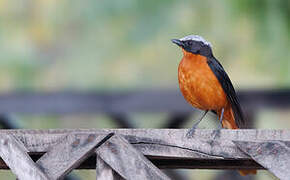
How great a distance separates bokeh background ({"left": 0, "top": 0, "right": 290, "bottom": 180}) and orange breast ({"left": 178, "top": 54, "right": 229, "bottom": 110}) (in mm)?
3318

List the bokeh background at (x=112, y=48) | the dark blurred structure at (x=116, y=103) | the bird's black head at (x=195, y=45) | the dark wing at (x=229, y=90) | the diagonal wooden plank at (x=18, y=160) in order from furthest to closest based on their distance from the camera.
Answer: the bokeh background at (x=112, y=48) < the dark blurred structure at (x=116, y=103) < the bird's black head at (x=195, y=45) < the dark wing at (x=229, y=90) < the diagonal wooden plank at (x=18, y=160)

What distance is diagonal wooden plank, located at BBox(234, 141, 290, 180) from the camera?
7.80ft

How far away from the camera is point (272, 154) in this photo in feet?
7.92

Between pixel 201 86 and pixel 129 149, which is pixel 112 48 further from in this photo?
pixel 129 149

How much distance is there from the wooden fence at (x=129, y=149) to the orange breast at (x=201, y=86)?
159 cm

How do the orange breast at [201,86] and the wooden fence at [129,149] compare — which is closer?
the wooden fence at [129,149]

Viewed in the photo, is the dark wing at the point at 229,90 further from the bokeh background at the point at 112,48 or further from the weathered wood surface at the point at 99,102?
the bokeh background at the point at 112,48

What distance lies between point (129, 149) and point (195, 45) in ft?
6.75

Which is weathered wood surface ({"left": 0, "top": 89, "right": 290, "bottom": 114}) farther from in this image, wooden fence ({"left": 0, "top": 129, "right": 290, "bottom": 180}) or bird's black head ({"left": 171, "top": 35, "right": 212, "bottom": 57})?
wooden fence ({"left": 0, "top": 129, "right": 290, "bottom": 180})

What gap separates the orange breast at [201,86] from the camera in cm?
422

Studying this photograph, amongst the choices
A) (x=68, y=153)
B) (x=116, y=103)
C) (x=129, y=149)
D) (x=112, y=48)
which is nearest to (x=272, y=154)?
(x=129, y=149)

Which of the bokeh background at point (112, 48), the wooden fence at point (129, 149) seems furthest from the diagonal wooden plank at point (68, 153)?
the bokeh background at point (112, 48)

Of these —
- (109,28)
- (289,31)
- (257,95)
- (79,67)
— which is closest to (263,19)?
(289,31)

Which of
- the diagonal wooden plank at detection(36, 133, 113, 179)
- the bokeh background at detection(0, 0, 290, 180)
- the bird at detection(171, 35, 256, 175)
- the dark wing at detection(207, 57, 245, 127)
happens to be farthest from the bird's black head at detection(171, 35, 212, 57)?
the bokeh background at detection(0, 0, 290, 180)
